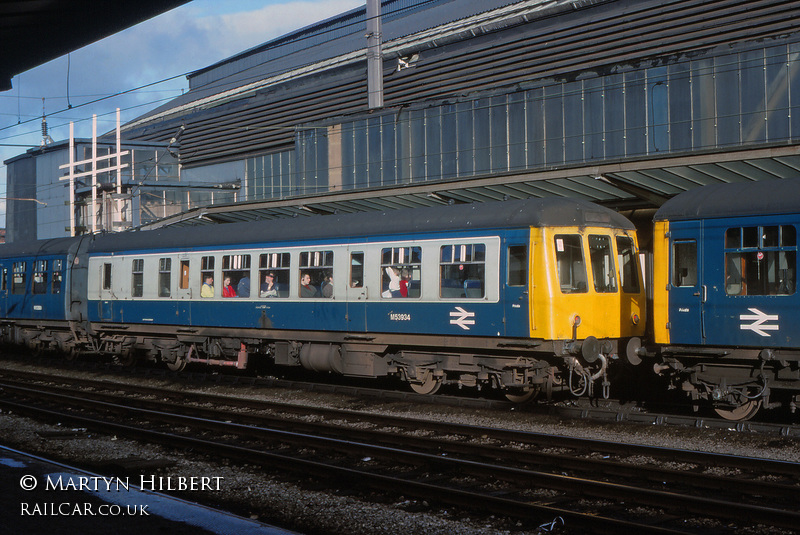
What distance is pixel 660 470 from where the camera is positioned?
8.63 m

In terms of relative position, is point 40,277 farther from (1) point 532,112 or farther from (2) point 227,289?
(1) point 532,112

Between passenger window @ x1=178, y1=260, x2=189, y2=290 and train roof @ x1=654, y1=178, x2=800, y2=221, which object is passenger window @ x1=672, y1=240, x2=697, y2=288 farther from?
passenger window @ x1=178, y1=260, x2=189, y2=290

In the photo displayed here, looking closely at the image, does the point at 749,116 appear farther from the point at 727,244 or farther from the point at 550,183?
the point at 727,244

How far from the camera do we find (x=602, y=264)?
542 inches

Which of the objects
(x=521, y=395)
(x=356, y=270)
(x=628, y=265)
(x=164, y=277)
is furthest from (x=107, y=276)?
(x=628, y=265)

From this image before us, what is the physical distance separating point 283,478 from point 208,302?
9586 millimetres

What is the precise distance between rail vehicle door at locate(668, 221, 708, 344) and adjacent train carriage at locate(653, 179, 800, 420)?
15mm

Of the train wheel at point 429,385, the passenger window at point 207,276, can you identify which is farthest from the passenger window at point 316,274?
the passenger window at point 207,276

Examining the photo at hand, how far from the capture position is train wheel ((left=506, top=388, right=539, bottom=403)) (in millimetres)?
13953

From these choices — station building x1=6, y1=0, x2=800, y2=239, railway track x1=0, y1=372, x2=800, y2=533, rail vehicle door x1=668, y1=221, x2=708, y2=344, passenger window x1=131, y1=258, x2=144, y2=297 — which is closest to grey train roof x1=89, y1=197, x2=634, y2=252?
passenger window x1=131, y1=258, x2=144, y2=297

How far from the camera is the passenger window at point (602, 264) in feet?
44.7

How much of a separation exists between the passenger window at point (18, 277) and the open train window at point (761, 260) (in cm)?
2054

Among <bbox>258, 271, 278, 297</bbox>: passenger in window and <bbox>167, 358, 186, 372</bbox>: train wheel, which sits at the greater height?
<bbox>258, 271, 278, 297</bbox>: passenger in window

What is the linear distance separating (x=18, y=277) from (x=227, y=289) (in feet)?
34.9
